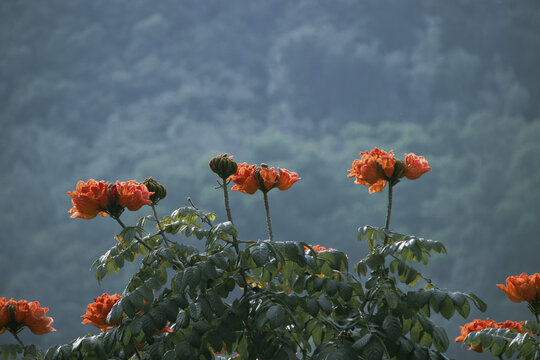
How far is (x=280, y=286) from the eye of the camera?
207 centimetres

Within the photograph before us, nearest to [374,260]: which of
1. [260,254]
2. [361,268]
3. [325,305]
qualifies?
[361,268]

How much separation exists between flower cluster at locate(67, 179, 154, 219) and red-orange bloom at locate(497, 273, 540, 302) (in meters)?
1.41

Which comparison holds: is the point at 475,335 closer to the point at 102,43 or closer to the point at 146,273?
the point at 146,273

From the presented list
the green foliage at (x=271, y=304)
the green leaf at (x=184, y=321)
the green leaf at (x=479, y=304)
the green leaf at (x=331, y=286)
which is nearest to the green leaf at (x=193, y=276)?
the green foliage at (x=271, y=304)

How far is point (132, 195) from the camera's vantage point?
189cm

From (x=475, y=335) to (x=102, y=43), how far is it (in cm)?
3101

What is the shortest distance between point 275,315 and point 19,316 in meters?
1.04

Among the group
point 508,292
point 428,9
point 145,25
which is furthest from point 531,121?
point 508,292

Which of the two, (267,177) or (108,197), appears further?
(267,177)

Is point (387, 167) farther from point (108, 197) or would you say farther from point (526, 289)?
point (108, 197)

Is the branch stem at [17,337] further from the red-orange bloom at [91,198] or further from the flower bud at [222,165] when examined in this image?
the flower bud at [222,165]

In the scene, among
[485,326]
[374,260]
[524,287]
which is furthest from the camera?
[485,326]

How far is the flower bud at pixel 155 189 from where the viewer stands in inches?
83.4

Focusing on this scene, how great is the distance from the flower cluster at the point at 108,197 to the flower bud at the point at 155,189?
18cm
